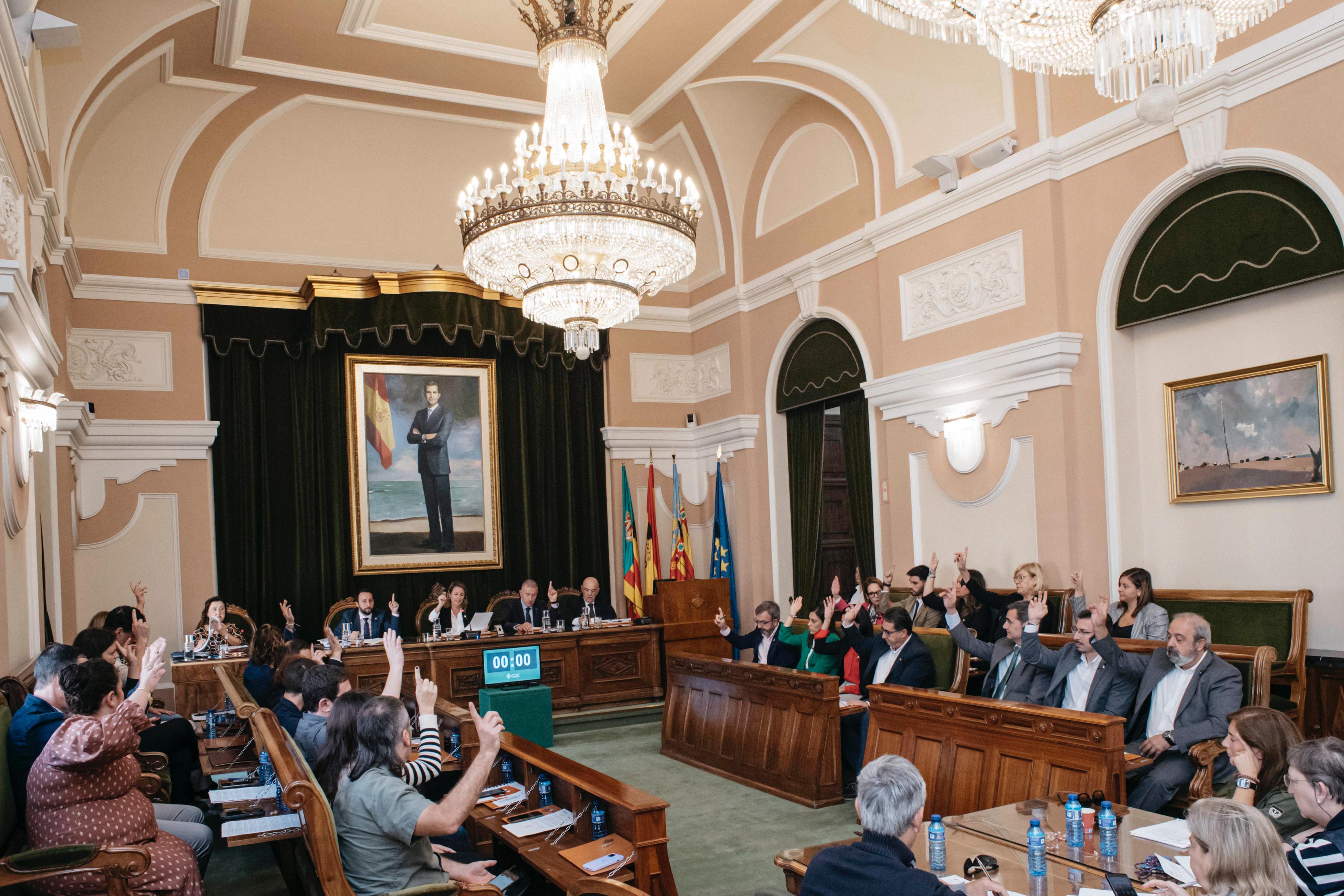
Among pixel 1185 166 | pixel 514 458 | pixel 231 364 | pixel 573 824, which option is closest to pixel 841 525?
pixel 514 458

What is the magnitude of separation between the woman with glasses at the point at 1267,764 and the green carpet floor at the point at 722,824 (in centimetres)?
234

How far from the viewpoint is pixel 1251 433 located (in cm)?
634

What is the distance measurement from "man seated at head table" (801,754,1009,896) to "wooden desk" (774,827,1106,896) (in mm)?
144

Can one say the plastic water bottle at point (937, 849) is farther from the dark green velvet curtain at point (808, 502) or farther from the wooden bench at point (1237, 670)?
the dark green velvet curtain at point (808, 502)

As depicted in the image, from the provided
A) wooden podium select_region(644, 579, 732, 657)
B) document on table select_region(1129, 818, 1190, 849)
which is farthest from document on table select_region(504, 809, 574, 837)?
wooden podium select_region(644, 579, 732, 657)

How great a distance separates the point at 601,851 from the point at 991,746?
1.89 metres

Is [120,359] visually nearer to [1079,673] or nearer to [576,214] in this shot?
[576,214]

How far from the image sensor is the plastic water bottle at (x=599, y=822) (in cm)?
422

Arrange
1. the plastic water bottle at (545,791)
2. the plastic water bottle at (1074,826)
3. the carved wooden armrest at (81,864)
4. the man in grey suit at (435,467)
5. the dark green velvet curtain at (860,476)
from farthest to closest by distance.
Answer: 1. the man in grey suit at (435,467)
2. the dark green velvet curtain at (860,476)
3. the plastic water bottle at (545,791)
4. the carved wooden armrest at (81,864)
5. the plastic water bottle at (1074,826)

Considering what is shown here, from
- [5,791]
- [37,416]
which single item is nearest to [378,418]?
[37,416]

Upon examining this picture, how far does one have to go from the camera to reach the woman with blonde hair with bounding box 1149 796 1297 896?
7.66ft

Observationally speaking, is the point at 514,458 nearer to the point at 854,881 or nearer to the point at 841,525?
the point at 841,525

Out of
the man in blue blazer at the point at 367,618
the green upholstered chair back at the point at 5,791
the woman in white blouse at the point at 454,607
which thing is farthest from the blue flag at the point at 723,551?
the green upholstered chair back at the point at 5,791

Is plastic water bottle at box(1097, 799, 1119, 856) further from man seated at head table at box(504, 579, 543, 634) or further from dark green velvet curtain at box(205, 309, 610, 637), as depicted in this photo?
dark green velvet curtain at box(205, 309, 610, 637)
